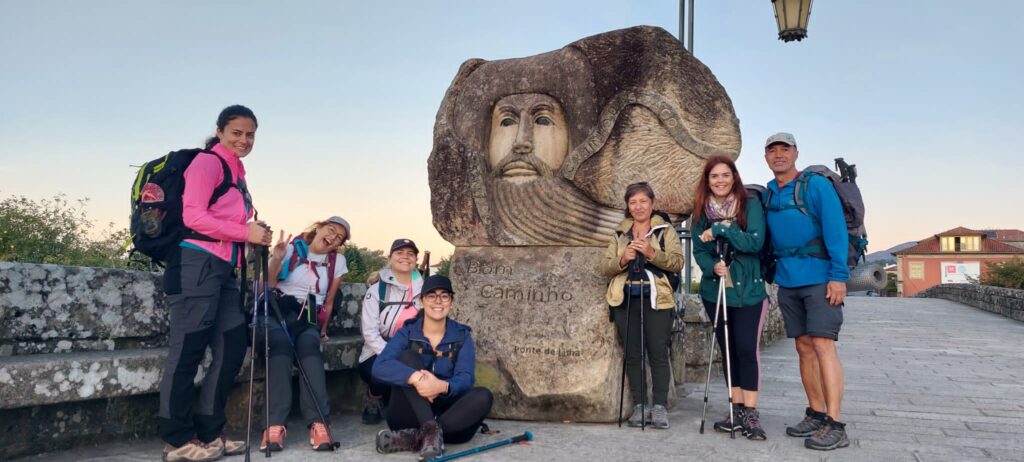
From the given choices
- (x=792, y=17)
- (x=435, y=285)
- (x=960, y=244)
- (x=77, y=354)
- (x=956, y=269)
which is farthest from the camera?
(x=960, y=244)

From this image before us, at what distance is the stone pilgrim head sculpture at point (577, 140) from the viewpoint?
5480 mm

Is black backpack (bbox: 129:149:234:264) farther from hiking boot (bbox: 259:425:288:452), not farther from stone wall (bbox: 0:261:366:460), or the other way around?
hiking boot (bbox: 259:425:288:452)

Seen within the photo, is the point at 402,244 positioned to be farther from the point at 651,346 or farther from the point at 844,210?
the point at 844,210

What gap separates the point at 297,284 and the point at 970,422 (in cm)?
481

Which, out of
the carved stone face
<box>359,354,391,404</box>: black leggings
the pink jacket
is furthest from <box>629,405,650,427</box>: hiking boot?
the pink jacket

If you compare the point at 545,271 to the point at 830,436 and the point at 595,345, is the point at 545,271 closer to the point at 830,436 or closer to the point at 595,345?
the point at 595,345

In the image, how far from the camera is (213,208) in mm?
4047

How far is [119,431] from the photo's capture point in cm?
438

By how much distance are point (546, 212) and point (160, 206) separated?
270cm

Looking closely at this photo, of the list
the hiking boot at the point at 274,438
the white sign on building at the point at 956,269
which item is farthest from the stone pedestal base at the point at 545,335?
the white sign on building at the point at 956,269

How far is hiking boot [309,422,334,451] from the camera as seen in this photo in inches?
168

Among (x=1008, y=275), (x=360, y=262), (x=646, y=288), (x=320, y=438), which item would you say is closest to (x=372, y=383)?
(x=320, y=438)

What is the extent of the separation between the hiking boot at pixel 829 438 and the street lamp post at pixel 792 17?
466 centimetres

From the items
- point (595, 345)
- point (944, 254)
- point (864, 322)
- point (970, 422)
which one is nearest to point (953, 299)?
point (864, 322)
